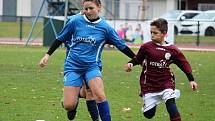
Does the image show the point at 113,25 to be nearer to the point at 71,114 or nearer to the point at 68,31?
the point at 71,114

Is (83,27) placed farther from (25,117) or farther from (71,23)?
(25,117)

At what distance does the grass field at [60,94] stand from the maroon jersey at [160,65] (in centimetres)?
141

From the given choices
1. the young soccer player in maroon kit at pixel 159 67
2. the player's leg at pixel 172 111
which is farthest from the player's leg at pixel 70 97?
the player's leg at pixel 172 111

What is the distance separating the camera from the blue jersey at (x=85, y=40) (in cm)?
873

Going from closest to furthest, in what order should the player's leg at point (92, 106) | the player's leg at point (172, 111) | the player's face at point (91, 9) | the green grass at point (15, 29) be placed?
the player's leg at point (172, 111), the player's face at point (91, 9), the player's leg at point (92, 106), the green grass at point (15, 29)

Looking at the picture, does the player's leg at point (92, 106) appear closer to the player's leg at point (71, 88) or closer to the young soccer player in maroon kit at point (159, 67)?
the player's leg at point (71, 88)

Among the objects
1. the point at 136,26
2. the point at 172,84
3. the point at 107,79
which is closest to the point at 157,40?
the point at 172,84

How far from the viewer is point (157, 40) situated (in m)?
8.69

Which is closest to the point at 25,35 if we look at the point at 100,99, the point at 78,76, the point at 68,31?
the point at 68,31

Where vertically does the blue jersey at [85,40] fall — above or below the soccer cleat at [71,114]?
above

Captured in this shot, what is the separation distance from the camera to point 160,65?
8.63 m

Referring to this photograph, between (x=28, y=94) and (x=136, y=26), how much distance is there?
2293 centimetres

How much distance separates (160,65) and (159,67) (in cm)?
3

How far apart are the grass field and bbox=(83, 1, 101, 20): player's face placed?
1.92 m
